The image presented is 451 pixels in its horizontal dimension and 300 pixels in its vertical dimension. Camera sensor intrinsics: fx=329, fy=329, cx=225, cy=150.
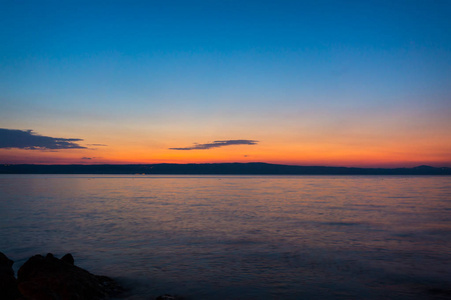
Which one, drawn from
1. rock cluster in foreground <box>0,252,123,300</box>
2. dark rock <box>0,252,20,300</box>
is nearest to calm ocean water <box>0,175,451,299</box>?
rock cluster in foreground <box>0,252,123,300</box>

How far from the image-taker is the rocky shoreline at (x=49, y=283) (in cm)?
797

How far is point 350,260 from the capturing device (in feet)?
45.0

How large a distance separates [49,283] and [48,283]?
0.07 feet

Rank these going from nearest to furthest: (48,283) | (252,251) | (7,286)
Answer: (48,283)
(7,286)
(252,251)

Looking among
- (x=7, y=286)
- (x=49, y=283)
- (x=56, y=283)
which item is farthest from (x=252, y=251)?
(x=7, y=286)

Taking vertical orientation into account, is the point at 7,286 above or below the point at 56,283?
below

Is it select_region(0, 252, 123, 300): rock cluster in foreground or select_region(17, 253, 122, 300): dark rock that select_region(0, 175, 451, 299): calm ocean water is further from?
select_region(0, 252, 123, 300): rock cluster in foreground

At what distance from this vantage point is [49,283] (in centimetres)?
831

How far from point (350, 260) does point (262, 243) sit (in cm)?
→ 460

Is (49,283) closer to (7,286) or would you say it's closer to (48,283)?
(48,283)

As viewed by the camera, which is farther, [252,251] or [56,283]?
[252,251]

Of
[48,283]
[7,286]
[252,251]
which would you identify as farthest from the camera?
[252,251]

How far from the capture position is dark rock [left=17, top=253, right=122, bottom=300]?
7947mm

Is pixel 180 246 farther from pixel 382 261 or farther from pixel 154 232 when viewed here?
pixel 382 261
